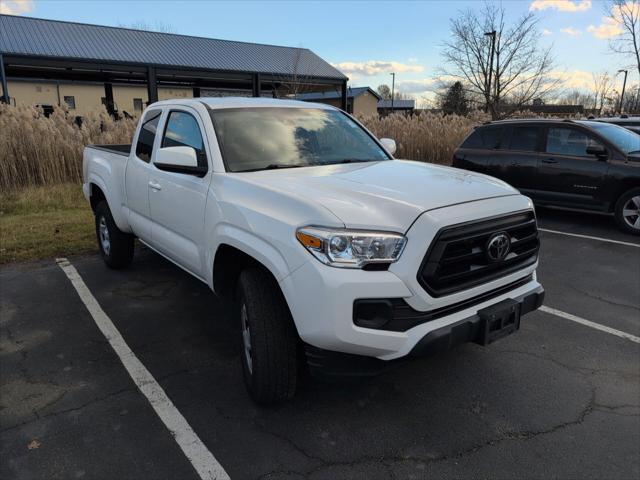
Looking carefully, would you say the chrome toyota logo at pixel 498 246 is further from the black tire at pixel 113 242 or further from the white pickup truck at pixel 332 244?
the black tire at pixel 113 242

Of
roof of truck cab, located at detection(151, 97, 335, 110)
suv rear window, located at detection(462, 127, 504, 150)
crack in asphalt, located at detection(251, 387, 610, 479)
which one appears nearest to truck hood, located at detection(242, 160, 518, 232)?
roof of truck cab, located at detection(151, 97, 335, 110)

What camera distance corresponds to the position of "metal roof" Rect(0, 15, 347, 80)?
2102 centimetres

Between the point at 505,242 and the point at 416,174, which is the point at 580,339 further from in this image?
the point at 416,174

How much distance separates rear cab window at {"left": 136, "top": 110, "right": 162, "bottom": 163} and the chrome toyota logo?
3169 mm

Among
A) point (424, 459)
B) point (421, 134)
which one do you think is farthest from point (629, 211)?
point (421, 134)

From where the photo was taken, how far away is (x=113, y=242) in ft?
18.0

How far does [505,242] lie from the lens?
2.80 metres

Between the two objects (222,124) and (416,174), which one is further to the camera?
(222,124)

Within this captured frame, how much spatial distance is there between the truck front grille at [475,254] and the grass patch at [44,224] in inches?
221

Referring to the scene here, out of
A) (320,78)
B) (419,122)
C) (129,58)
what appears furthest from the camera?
(320,78)

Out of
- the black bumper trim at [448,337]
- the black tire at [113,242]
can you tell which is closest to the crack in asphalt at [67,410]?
the black bumper trim at [448,337]

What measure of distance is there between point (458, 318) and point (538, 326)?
1.99 m

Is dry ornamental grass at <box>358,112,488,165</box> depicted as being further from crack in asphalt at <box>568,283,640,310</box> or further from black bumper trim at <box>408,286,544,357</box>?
black bumper trim at <box>408,286,544,357</box>

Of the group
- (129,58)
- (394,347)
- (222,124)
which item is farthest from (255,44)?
(394,347)
